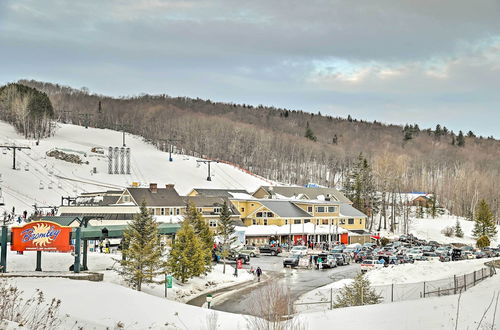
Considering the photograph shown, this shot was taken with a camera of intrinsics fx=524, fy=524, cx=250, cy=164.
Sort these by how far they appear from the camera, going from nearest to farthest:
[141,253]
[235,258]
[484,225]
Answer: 1. [141,253]
2. [235,258]
3. [484,225]

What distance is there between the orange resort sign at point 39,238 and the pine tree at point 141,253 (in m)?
5.33

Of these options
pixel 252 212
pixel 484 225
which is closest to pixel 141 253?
pixel 252 212

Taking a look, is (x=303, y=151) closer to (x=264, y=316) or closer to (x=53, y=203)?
(x=53, y=203)

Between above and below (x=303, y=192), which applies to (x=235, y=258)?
below

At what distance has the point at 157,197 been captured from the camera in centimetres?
7594

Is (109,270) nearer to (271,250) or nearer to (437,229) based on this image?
(271,250)

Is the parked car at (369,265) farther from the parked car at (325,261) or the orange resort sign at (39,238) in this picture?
the orange resort sign at (39,238)

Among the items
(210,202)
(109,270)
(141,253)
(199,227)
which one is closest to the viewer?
(141,253)

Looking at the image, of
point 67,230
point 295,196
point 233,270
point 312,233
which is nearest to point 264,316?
point 67,230

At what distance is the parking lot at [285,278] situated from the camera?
3347 centimetres

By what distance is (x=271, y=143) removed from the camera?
16938cm

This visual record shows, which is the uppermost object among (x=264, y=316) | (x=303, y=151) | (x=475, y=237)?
(x=303, y=151)

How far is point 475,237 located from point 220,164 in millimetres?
66592

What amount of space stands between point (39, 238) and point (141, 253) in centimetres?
710
